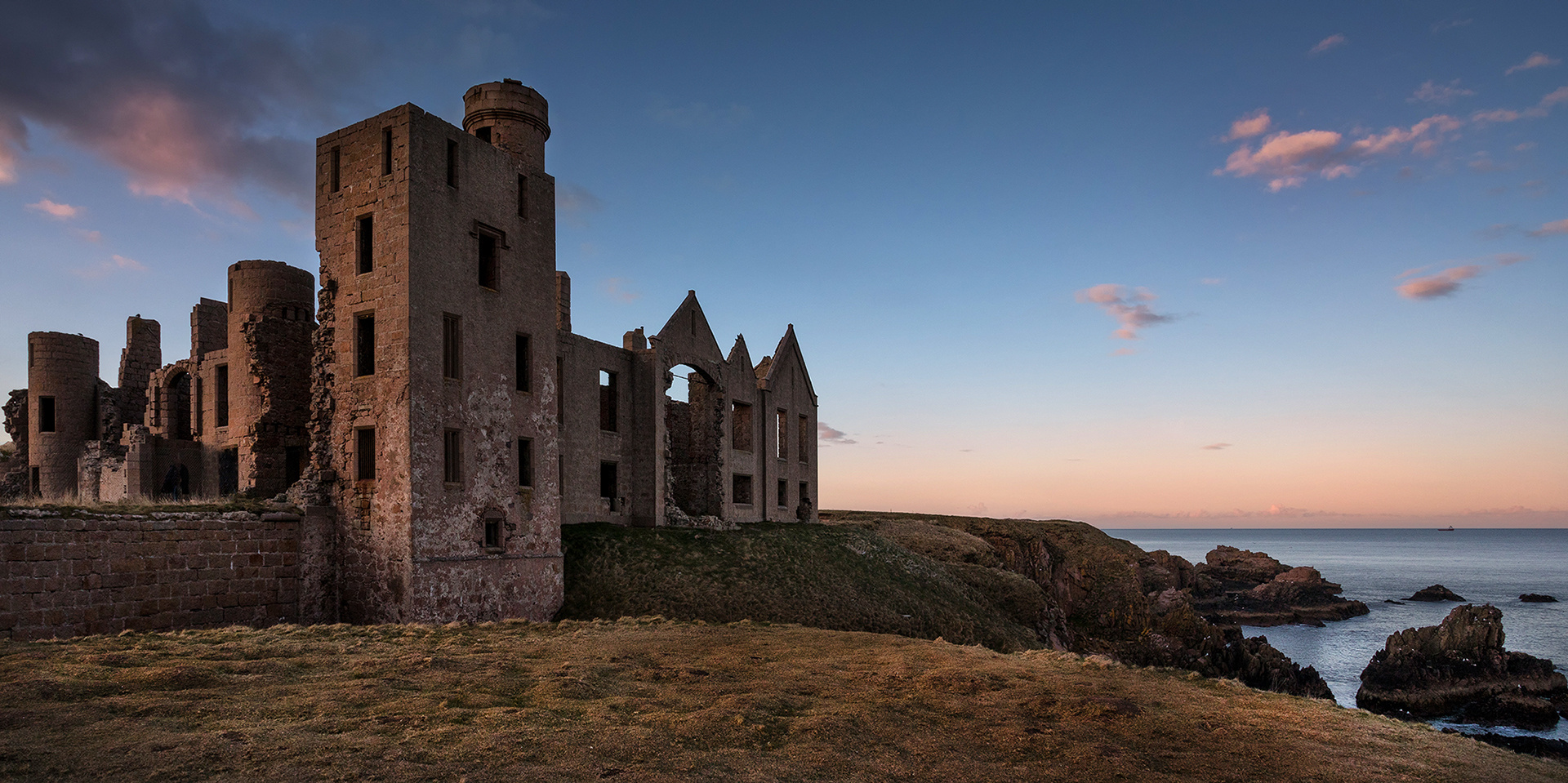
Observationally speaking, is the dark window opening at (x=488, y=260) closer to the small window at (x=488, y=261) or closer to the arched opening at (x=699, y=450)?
the small window at (x=488, y=261)

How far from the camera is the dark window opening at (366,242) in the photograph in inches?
824

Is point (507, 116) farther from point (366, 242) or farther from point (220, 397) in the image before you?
point (220, 397)

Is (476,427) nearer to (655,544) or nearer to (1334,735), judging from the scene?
(655,544)

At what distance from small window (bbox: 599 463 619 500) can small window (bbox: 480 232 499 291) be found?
35.2 feet

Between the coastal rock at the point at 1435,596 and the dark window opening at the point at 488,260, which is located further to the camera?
the coastal rock at the point at 1435,596

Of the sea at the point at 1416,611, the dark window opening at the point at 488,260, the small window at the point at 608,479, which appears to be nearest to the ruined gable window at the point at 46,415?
the small window at the point at 608,479

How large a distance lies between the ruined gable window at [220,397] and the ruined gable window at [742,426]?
1982 centimetres

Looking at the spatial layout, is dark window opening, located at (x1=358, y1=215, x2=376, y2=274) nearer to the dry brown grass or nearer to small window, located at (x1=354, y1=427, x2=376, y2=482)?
small window, located at (x1=354, y1=427, x2=376, y2=482)

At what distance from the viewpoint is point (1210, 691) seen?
13.6 meters

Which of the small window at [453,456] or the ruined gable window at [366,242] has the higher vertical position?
the ruined gable window at [366,242]

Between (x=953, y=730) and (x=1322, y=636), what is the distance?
55.9m

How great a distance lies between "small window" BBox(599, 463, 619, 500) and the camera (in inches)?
1252

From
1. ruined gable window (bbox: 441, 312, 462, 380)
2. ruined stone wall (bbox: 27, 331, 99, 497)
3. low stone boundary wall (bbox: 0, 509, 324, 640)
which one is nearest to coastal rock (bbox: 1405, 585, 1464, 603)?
ruined gable window (bbox: 441, 312, 462, 380)

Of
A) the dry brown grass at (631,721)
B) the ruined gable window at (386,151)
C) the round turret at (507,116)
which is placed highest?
the round turret at (507,116)
